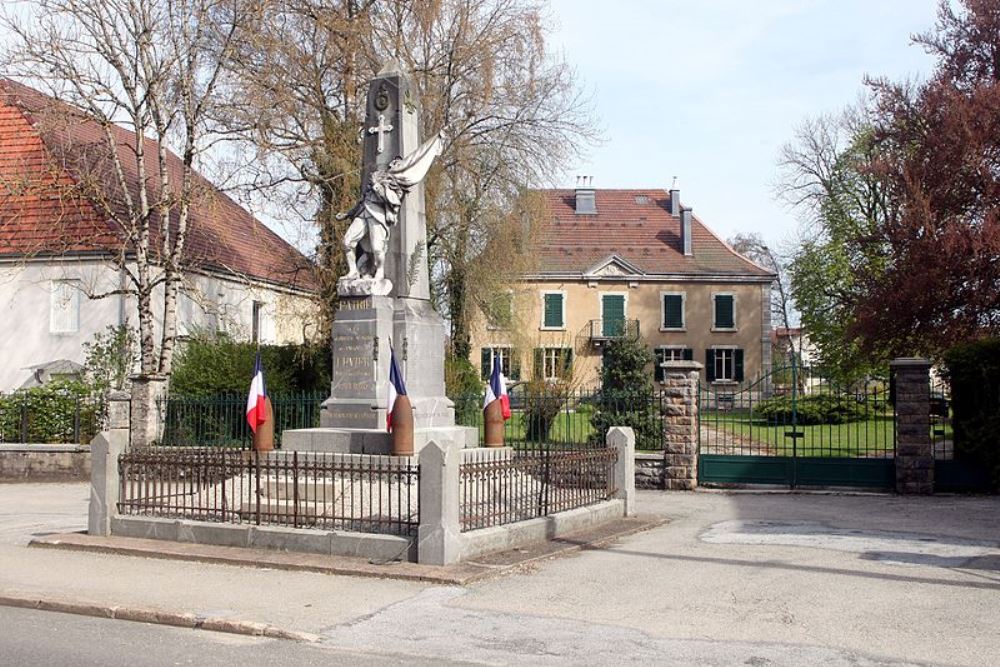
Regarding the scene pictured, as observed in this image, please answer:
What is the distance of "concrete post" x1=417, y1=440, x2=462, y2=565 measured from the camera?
10.9 m

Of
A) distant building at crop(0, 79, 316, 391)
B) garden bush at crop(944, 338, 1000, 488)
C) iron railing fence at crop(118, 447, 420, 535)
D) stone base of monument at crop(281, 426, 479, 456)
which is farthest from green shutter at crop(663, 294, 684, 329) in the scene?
iron railing fence at crop(118, 447, 420, 535)

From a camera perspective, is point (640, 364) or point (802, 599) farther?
point (640, 364)

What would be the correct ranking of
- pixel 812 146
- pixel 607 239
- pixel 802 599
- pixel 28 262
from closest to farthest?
1. pixel 802 599
2. pixel 28 262
3. pixel 812 146
4. pixel 607 239

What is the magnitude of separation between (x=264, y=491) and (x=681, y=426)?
29.6 ft

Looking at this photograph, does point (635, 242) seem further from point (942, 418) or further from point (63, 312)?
point (942, 418)

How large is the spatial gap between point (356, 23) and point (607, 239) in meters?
31.8

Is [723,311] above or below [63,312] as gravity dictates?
above

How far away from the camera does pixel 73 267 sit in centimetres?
3008

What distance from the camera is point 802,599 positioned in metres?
9.89

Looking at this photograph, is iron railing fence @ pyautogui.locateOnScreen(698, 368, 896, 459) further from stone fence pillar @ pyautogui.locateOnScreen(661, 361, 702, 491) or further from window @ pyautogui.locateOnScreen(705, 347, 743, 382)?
window @ pyautogui.locateOnScreen(705, 347, 743, 382)

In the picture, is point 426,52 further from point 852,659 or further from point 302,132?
point 852,659

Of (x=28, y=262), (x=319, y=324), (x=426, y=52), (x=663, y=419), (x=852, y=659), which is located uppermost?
(x=426, y=52)

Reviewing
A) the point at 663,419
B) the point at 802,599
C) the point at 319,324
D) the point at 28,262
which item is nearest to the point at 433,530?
the point at 802,599

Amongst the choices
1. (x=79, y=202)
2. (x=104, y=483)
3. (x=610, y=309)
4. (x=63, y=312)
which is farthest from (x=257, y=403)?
(x=610, y=309)
